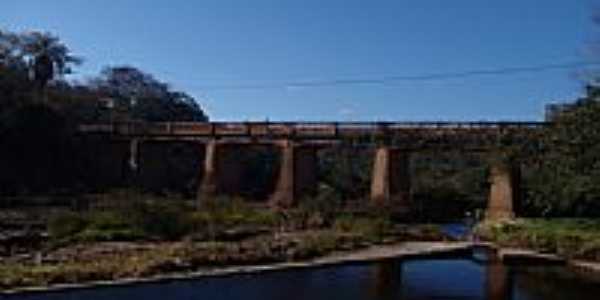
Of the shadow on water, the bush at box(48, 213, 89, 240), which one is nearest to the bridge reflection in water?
the shadow on water

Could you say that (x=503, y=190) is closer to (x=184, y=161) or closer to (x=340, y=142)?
(x=340, y=142)

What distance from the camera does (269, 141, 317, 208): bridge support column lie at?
68688mm

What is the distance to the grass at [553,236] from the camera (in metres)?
39.8

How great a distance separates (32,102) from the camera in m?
63.6

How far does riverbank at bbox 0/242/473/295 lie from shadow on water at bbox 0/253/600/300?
350 mm

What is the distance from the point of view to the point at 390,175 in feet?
213

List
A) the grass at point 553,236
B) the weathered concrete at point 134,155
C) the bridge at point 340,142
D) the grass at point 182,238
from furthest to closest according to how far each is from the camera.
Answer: the weathered concrete at point 134,155, the bridge at point 340,142, the grass at point 553,236, the grass at point 182,238

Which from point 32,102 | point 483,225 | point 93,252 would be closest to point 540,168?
point 483,225

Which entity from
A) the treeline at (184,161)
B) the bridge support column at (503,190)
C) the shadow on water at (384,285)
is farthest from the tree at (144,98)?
the shadow on water at (384,285)

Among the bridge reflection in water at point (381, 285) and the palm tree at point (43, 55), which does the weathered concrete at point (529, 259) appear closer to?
the bridge reflection in water at point (381, 285)

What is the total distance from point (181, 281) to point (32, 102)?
125ft

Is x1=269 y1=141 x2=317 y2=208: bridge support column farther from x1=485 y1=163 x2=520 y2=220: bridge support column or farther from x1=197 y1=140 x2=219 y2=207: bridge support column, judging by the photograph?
x1=485 y1=163 x2=520 y2=220: bridge support column

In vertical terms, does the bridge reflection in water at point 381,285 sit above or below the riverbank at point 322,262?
below

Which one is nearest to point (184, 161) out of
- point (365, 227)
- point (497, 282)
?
point (365, 227)
